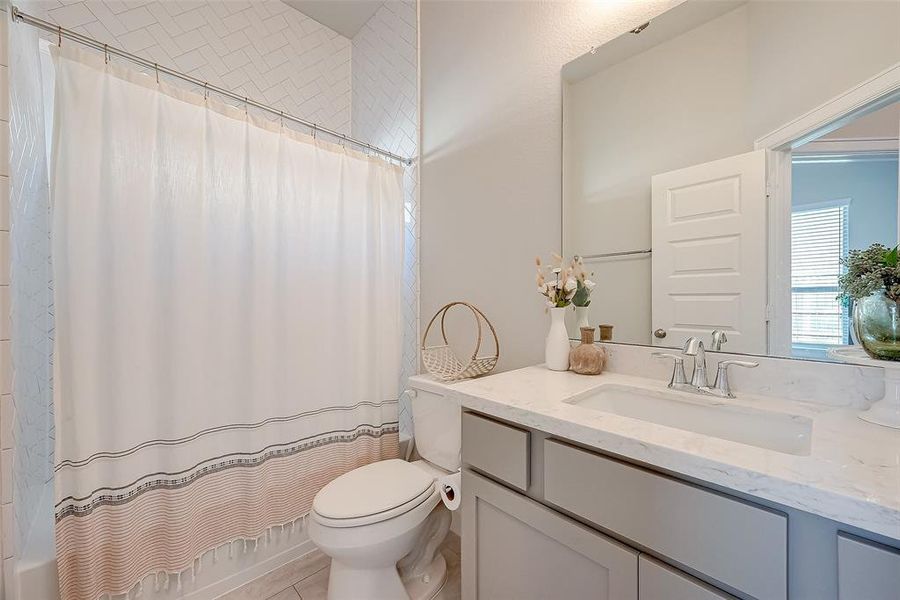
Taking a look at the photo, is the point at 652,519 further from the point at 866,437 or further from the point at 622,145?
the point at 622,145

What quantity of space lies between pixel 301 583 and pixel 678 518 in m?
1.50

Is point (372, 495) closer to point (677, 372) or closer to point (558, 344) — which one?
point (558, 344)

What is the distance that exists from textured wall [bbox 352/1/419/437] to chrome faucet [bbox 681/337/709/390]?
1303 millimetres

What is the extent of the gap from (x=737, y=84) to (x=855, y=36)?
0.21 meters

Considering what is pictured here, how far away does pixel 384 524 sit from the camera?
1147mm

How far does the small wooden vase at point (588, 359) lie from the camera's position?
3.73 ft

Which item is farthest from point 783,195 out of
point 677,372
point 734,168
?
point 677,372

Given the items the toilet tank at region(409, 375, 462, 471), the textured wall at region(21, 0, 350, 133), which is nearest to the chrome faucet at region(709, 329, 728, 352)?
the toilet tank at region(409, 375, 462, 471)

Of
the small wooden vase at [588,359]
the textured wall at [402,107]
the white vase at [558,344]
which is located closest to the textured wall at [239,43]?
the textured wall at [402,107]

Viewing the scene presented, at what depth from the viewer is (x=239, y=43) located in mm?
1973

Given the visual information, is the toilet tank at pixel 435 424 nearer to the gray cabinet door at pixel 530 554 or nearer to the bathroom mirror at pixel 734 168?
the gray cabinet door at pixel 530 554

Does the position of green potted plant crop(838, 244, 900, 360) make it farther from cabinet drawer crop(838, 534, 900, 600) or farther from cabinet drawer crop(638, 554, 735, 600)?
cabinet drawer crop(638, 554, 735, 600)

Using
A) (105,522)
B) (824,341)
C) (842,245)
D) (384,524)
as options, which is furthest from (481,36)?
(105,522)

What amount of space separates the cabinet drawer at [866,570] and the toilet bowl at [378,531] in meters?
1.04
